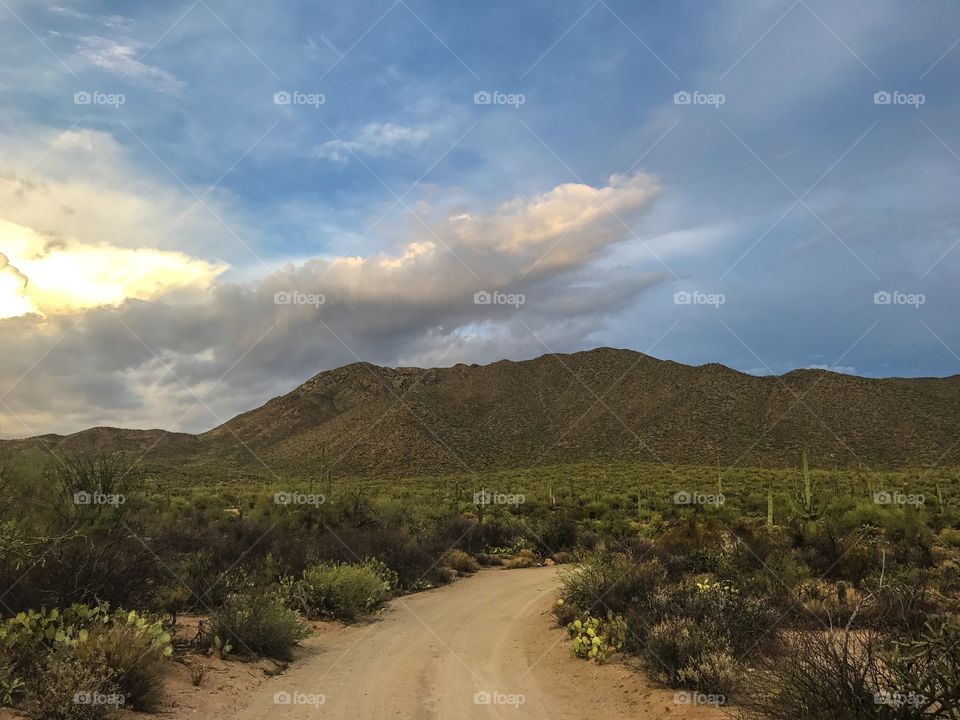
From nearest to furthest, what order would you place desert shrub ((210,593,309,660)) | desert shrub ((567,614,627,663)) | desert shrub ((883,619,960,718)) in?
desert shrub ((883,619,960,718)), desert shrub ((210,593,309,660)), desert shrub ((567,614,627,663))

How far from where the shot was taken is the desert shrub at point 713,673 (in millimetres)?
7344

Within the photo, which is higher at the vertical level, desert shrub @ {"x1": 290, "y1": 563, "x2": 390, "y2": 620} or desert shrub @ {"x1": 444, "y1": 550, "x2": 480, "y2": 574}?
desert shrub @ {"x1": 290, "y1": 563, "x2": 390, "y2": 620}

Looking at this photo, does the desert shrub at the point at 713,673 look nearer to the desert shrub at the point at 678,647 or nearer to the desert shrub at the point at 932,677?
the desert shrub at the point at 678,647

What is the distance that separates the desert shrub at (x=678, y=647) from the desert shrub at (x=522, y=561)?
13066 millimetres

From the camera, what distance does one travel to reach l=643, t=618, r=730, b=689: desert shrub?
26.2 ft

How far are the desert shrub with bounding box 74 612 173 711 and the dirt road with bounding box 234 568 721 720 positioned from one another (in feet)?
3.50

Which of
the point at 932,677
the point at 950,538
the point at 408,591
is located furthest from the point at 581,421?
the point at 932,677

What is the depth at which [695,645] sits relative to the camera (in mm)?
8078

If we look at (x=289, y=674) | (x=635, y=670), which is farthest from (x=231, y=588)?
(x=635, y=670)

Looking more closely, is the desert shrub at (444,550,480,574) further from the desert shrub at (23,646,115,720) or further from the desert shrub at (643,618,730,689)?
the desert shrub at (23,646,115,720)

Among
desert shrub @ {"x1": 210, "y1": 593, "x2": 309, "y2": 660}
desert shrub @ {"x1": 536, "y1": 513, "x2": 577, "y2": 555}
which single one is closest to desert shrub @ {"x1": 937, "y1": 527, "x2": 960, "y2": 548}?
desert shrub @ {"x1": 536, "y1": 513, "x2": 577, "y2": 555}

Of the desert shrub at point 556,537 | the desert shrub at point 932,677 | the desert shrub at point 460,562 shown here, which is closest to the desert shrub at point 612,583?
the desert shrub at point 932,677

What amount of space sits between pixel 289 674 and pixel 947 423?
79744 mm

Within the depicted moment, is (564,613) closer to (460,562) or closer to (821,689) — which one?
(821,689)
